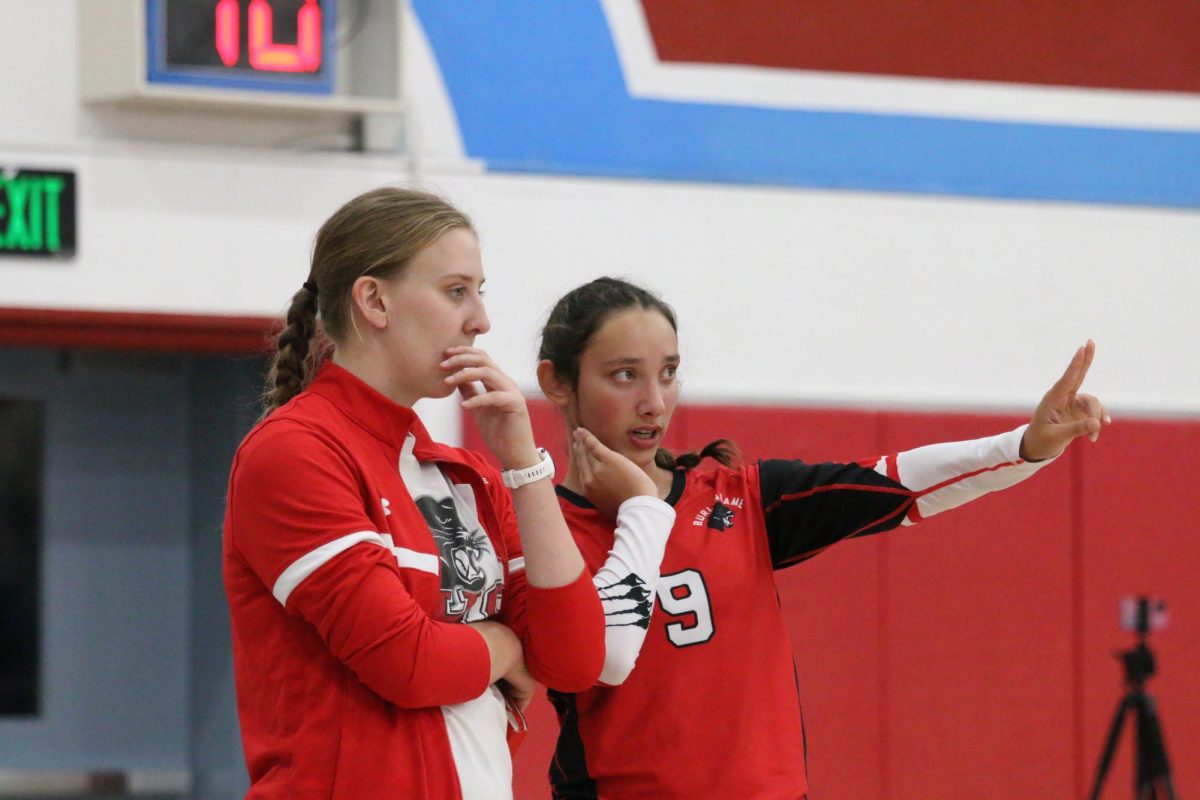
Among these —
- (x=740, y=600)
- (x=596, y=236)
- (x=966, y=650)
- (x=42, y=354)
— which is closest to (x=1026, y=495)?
(x=966, y=650)

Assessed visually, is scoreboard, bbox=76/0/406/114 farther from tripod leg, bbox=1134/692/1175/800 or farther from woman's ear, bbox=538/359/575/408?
tripod leg, bbox=1134/692/1175/800

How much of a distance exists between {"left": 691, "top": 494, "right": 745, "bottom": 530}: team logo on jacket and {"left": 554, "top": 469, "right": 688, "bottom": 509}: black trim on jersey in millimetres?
46

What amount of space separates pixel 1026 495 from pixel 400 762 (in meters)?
3.14

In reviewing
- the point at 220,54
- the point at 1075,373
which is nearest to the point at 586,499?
the point at 1075,373

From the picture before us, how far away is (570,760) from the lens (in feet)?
7.13

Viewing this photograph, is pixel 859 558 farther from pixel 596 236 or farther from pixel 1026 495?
pixel 596 236

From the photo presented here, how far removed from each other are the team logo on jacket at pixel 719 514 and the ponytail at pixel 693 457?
8 centimetres

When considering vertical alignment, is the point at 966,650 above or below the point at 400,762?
below

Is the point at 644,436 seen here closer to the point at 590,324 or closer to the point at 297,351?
the point at 590,324

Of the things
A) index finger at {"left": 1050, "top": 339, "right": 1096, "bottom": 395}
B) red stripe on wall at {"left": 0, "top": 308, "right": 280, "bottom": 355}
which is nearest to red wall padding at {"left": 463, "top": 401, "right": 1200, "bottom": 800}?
red stripe on wall at {"left": 0, "top": 308, "right": 280, "bottom": 355}

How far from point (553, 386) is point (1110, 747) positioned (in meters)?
2.71

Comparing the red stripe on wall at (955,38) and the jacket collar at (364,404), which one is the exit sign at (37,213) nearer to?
the red stripe on wall at (955,38)

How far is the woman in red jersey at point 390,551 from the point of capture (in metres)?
1.66

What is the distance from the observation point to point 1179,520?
4605 mm
